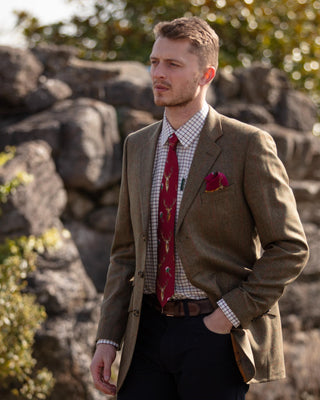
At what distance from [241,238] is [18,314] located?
2087 millimetres

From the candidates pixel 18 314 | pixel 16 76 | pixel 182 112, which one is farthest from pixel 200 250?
pixel 16 76

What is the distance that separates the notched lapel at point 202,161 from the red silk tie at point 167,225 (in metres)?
0.08

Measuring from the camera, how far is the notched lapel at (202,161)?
240cm

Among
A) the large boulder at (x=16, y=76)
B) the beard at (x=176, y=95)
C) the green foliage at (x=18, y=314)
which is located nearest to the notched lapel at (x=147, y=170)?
the beard at (x=176, y=95)

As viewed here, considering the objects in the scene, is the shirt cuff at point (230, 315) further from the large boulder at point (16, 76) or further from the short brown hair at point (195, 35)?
the large boulder at point (16, 76)

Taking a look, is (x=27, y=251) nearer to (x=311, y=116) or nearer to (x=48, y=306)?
(x=48, y=306)

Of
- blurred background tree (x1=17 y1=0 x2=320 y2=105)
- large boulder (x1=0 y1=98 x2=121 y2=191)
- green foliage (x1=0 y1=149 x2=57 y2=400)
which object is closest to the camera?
green foliage (x1=0 y1=149 x2=57 y2=400)

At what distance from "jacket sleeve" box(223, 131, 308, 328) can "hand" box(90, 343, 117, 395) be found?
0.61 m

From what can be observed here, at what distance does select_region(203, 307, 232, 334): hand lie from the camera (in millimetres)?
2295

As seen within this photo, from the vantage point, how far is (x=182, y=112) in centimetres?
254

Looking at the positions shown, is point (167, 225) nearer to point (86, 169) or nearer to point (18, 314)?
point (18, 314)

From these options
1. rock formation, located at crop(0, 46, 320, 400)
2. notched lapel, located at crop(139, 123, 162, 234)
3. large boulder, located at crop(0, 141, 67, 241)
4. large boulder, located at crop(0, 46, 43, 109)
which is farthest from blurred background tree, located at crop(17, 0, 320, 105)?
notched lapel, located at crop(139, 123, 162, 234)

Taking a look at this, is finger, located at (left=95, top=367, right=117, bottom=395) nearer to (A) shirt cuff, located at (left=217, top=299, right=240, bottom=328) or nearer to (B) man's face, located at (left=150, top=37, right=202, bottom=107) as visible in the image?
(A) shirt cuff, located at (left=217, top=299, right=240, bottom=328)

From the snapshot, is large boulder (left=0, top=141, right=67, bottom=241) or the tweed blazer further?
large boulder (left=0, top=141, right=67, bottom=241)
